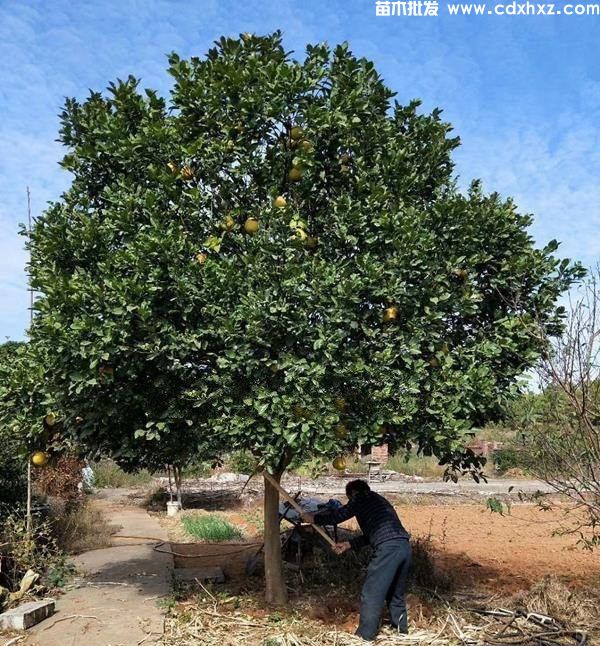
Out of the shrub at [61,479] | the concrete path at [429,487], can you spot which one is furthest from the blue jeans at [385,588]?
the concrete path at [429,487]

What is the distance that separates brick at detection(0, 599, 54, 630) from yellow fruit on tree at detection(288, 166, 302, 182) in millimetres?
4866

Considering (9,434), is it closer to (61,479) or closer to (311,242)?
(311,242)

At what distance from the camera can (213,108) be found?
6.36 meters

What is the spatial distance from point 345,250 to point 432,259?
2.61 ft

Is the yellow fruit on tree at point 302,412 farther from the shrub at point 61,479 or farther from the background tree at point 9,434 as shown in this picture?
the shrub at point 61,479

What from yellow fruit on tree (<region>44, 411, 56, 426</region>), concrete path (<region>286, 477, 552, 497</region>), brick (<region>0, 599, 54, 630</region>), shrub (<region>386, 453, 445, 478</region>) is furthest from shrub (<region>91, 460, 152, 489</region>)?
yellow fruit on tree (<region>44, 411, 56, 426</region>)

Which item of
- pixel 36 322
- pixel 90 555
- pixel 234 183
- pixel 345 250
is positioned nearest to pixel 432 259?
pixel 345 250

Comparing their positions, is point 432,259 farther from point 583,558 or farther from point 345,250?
point 583,558

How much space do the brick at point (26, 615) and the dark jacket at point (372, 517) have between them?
9.51 feet

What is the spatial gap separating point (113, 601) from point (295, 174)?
5043 millimetres

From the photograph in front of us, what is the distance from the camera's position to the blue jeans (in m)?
6.34

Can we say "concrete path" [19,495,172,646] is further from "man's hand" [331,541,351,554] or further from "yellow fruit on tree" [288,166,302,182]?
"yellow fruit on tree" [288,166,302,182]

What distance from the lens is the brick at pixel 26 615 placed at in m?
6.42

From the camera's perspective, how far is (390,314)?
5914mm
